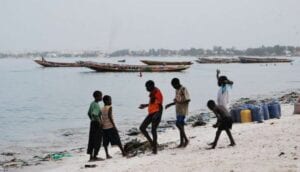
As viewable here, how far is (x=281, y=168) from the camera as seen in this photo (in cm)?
755

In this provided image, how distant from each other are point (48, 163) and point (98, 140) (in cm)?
244

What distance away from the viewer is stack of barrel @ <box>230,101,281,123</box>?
14.1 meters

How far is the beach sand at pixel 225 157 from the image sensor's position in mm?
8109

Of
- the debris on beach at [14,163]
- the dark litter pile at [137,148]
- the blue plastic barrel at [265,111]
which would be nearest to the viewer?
the dark litter pile at [137,148]

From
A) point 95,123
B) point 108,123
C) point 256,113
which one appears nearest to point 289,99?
point 256,113

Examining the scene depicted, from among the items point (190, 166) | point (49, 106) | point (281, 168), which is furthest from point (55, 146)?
point (49, 106)

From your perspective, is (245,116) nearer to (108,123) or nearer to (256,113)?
(256,113)

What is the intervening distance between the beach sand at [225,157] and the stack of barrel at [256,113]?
4.71 ft

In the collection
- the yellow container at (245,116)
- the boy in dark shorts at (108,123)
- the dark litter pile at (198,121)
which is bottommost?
the dark litter pile at (198,121)

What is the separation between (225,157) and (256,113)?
18.3ft

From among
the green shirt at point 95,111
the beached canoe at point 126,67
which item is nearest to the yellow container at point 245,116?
the green shirt at point 95,111

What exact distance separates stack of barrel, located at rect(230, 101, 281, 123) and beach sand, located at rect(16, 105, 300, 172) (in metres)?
1.43

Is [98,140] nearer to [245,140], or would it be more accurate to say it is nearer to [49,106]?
[245,140]

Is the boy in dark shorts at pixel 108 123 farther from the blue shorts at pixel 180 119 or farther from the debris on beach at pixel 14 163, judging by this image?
the debris on beach at pixel 14 163
